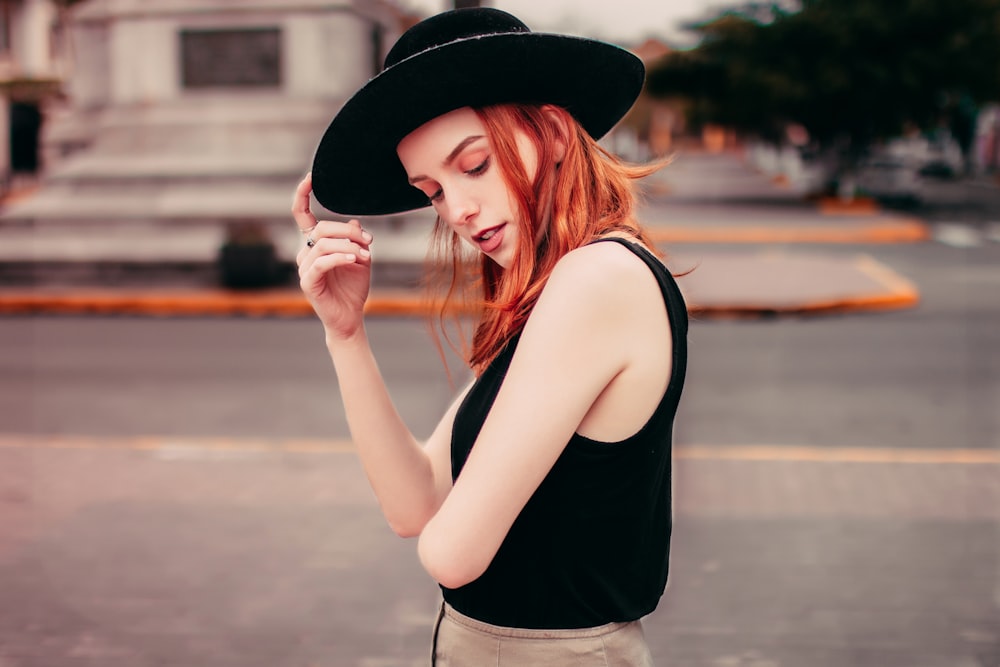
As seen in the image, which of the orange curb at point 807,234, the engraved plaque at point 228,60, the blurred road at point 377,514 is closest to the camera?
the blurred road at point 377,514

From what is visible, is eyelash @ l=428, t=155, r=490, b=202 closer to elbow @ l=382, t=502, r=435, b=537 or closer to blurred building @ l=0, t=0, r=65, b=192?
elbow @ l=382, t=502, r=435, b=537

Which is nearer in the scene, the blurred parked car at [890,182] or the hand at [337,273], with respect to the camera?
the hand at [337,273]

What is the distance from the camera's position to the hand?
1669 millimetres

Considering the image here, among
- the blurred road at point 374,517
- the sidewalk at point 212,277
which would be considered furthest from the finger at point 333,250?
the sidewalk at point 212,277

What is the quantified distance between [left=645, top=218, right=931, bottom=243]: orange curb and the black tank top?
21146 mm

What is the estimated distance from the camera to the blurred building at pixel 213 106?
49.8 feet

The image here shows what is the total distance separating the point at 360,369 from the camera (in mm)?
1740

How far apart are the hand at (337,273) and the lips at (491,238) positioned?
0.56 ft

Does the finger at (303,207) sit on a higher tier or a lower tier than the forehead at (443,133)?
lower

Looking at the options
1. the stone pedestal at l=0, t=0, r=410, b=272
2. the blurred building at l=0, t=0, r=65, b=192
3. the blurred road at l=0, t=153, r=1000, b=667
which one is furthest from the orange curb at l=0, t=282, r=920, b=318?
the blurred building at l=0, t=0, r=65, b=192

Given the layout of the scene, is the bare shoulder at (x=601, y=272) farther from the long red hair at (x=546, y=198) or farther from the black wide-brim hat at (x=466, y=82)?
the black wide-brim hat at (x=466, y=82)

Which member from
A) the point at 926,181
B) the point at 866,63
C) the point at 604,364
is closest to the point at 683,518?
the point at 604,364

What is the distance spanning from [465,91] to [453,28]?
122 mm

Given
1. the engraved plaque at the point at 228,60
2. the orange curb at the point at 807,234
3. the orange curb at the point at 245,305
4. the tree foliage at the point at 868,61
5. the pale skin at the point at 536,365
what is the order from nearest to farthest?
the pale skin at the point at 536,365, the orange curb at the point at 245,305, the engraved plaque at the point at 228,60, the orange curb at the point at 807,234, the tree foliage at the point at 868,61
